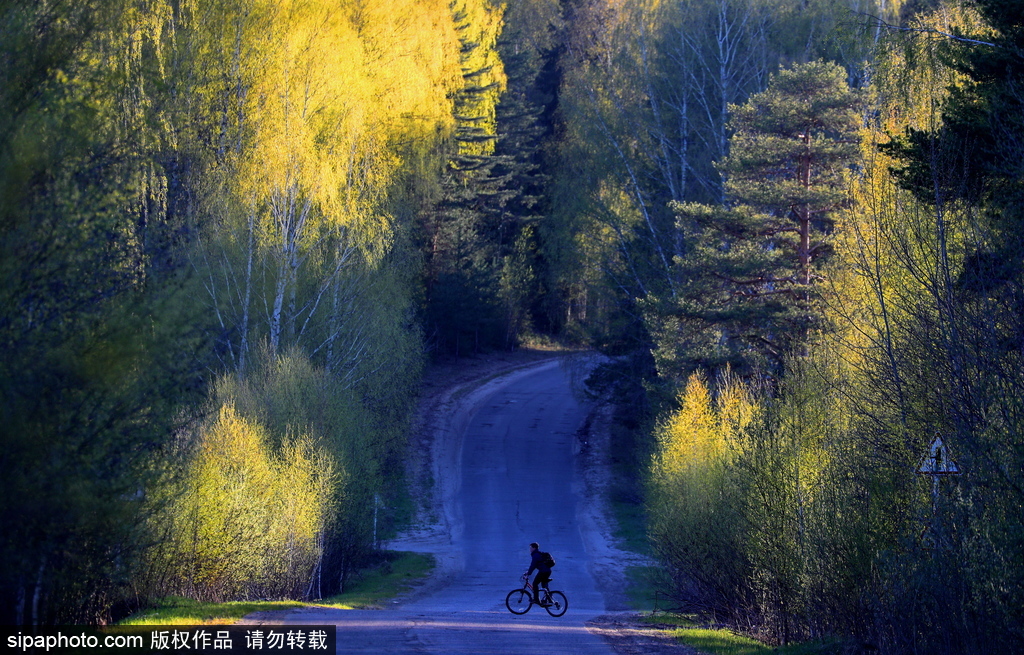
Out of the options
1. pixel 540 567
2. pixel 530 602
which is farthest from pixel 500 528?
pixel 540 567

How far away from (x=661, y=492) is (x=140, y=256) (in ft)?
45.2

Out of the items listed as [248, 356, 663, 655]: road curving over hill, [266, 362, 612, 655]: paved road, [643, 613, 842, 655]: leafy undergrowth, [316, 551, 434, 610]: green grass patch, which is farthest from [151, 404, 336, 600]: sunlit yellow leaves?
[643, 613, 842, 655]: leafy undergrowth

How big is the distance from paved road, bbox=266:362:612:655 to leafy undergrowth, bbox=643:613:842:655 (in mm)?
1576

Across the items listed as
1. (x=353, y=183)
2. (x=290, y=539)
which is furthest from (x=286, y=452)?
(x=353, y=183)

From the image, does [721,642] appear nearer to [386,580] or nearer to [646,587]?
[646,587]

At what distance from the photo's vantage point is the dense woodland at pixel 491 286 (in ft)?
30.8

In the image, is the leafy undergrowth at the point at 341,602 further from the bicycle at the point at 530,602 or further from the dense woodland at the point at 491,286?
the bicycle at the point at 530,602

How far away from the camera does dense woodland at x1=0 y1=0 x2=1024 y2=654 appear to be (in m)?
9.39

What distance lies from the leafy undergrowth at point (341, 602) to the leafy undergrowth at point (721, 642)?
650 cm

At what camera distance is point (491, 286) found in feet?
171

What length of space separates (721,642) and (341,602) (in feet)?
30.9

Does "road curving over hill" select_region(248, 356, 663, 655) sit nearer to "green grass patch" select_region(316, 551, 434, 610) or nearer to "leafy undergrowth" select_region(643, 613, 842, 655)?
"green grass patch" select_region(316, 551, 434, 610)

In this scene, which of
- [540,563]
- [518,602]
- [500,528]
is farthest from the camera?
[500,528]

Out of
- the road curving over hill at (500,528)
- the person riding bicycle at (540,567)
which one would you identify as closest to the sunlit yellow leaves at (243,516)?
the road curving over hill at (500,528)
